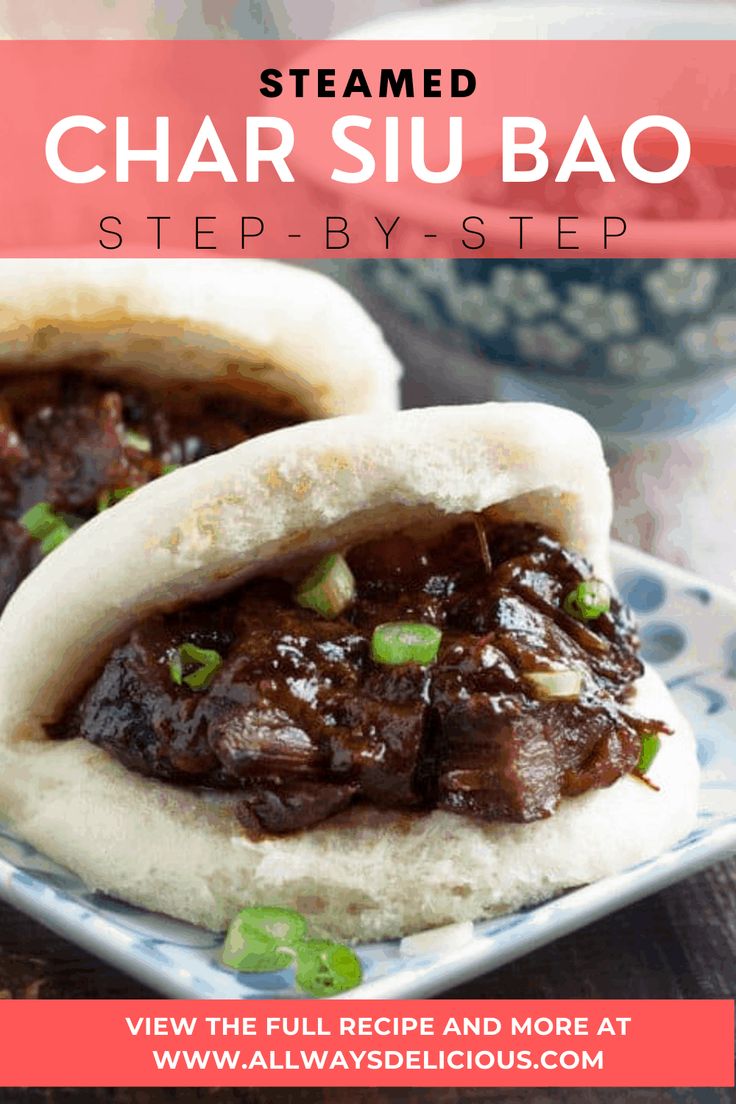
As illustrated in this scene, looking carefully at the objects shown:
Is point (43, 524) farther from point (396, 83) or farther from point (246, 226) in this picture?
point (246, 226)

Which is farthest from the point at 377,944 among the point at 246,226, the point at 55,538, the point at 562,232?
the point at 246,226

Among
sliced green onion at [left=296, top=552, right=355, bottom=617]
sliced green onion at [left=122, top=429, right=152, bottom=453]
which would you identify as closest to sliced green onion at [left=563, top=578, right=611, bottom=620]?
sliced green onion at [left=296, top=552, right=355, bottom=617]

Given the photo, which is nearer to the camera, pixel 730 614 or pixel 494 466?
pixel 494 466

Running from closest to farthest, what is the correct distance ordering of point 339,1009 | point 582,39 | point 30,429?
point 339,1009
point 30,429
point 582,39

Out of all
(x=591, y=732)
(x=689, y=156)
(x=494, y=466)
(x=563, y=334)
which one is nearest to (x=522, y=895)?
→ (x=591, y=732)

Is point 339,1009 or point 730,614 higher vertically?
point 730,614

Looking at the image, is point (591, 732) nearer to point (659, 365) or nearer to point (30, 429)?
point (30, 429)

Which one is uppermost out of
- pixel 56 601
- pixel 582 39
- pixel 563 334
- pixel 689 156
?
pixel 582 39

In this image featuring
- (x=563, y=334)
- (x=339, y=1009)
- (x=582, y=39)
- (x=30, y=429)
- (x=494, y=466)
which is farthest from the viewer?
(x=582, y=39)
